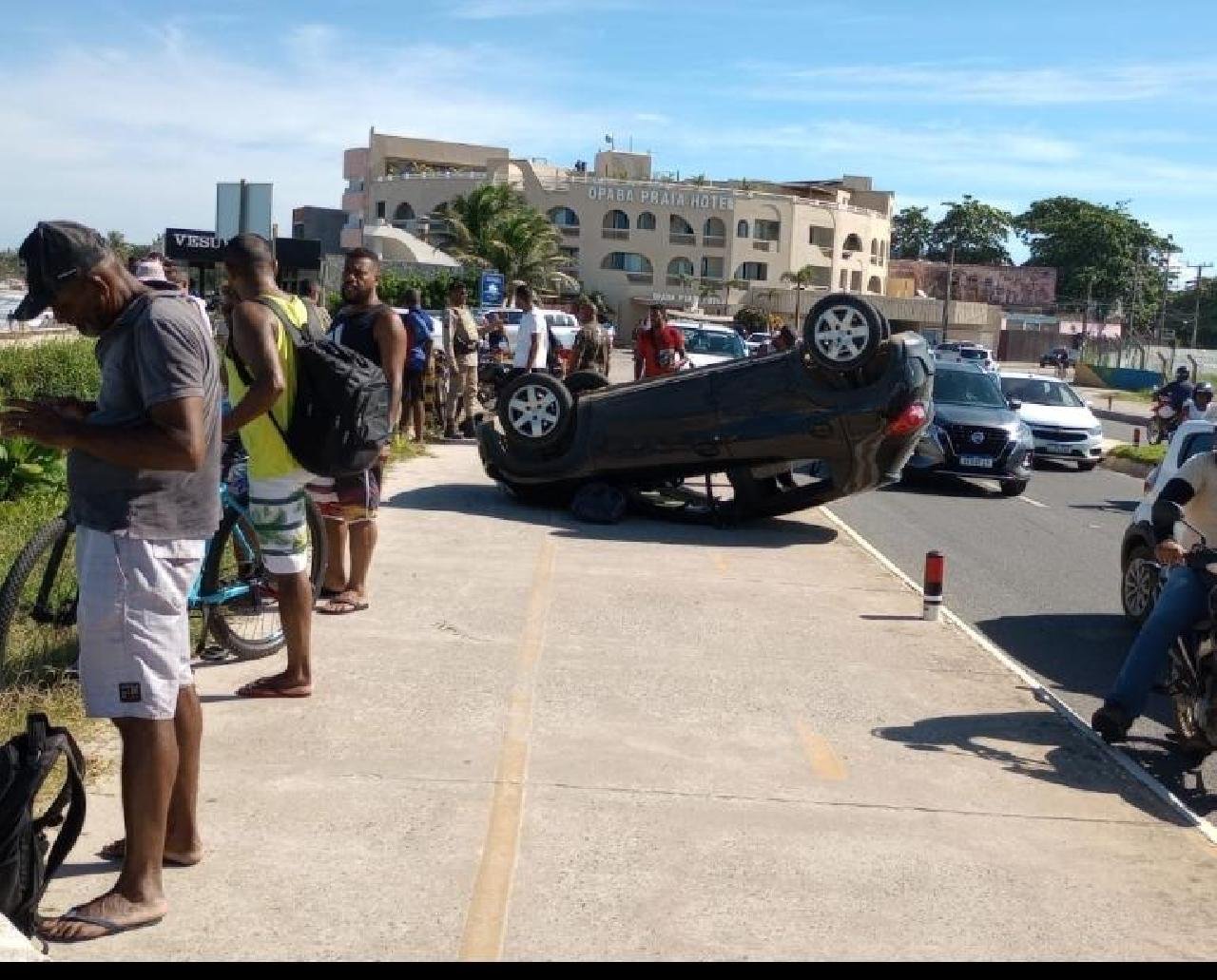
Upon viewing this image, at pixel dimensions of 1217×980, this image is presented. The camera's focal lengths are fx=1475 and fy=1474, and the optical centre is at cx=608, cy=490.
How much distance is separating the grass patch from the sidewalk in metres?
17.4

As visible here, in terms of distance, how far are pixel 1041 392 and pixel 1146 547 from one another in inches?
641

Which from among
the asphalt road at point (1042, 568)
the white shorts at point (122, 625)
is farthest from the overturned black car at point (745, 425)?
the white shorts at point (122, 625)

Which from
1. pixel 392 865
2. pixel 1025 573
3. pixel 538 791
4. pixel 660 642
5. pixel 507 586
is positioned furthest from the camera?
pixel 1025 573

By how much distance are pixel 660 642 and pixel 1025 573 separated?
527 cm

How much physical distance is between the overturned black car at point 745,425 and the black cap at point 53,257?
8559mm

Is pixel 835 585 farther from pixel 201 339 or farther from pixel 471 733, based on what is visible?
pixel 201 339

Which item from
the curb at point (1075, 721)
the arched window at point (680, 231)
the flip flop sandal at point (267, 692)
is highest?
the arched window at point (680, 231)

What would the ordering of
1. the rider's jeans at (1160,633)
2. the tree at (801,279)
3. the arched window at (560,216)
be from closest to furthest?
1. the rider's jeans at (1160,633)
2. the tree at (801,279)
3. the arched window at (560,216)

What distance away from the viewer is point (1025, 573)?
12547 mm

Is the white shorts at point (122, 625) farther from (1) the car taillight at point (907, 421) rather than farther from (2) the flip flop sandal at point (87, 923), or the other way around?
(1) the car taillight at point (907, 421)

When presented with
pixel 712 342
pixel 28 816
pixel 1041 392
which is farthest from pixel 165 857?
pixel 1041 392

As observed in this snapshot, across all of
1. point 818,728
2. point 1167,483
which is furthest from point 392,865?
point 1167,483

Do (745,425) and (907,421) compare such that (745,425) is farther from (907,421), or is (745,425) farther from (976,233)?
(976,233)

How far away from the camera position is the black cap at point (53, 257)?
4031mm
